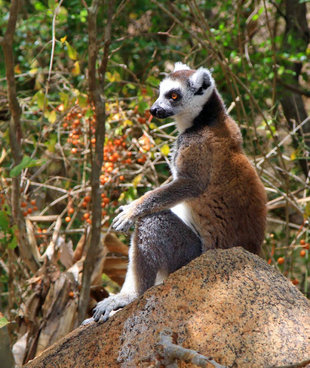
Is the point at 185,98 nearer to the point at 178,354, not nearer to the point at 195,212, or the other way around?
the point at 195,212

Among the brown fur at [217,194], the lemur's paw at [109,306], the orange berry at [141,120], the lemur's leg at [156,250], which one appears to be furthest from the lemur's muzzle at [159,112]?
the orange berry at [141,120]

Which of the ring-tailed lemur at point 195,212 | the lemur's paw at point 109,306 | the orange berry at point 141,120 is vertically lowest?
the lemur's paw at point 109,306

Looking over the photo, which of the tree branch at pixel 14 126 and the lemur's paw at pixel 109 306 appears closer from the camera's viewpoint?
the lemur's paw at pixel 109 306

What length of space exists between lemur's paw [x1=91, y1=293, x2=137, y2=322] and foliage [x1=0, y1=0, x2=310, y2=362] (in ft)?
5.89

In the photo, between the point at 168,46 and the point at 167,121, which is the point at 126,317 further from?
the point at 168,46

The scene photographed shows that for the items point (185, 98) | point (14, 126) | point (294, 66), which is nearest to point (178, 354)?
point (185, 98)

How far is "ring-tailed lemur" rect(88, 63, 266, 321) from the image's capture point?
355 centimetres

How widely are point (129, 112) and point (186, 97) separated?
5.65 ft

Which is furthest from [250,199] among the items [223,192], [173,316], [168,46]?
[168,46]

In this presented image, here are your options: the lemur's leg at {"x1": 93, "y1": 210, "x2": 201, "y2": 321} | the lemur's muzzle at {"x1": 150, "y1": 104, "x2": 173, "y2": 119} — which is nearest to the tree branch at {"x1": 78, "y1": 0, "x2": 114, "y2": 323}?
the lemur's muzzle at {"x1": 150, "y1": 104, "x2": 173, "y2": 119}

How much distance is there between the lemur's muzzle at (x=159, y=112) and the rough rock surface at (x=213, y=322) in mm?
1457

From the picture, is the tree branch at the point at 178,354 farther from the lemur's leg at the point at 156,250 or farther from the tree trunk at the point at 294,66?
the tree trunk at the point at 294,66

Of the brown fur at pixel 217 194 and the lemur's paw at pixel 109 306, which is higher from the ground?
the brown fur at pixel 217 194

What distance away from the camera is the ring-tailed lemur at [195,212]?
11.6ft
